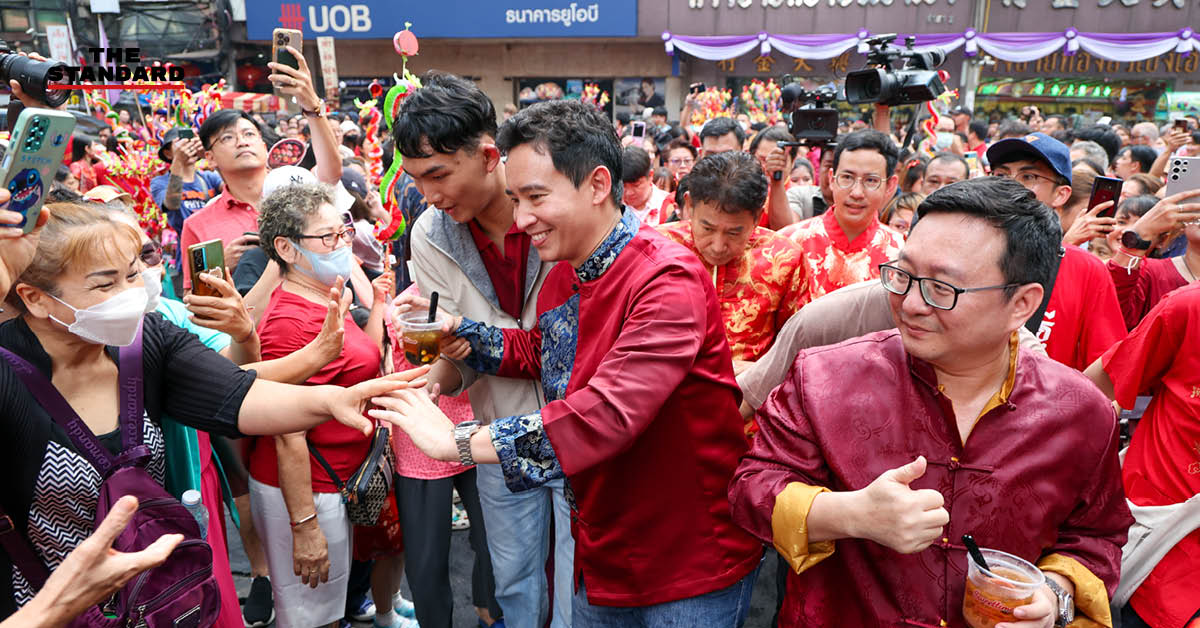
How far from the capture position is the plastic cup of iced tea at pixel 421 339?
188 cm

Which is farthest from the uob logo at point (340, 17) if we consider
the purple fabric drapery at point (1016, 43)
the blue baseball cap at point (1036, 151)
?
the blue baseball cap at point (1036, 151)

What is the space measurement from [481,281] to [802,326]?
969 millimetres

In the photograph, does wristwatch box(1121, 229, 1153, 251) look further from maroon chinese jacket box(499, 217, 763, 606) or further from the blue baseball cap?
maroon chinese jacket box(499, 217, 763, 606)

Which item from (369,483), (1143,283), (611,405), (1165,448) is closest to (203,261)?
(369,483)

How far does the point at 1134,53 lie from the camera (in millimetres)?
14352

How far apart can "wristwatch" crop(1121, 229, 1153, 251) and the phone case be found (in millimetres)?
162

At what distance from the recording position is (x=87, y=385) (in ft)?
5.60

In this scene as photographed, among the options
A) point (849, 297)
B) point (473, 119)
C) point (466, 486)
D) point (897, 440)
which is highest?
point (473, 119)

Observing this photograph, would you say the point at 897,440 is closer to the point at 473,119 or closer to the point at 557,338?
the point at 557,338

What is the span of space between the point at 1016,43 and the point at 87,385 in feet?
56.0

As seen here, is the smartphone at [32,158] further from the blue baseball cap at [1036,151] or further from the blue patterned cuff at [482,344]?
the blue baseball cap at [1036,151]

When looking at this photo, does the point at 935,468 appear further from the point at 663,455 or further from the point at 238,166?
the point at 238,166

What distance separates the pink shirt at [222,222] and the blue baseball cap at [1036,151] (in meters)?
3.28

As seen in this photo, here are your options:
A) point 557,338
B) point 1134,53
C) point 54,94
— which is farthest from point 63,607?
point 1134,53
